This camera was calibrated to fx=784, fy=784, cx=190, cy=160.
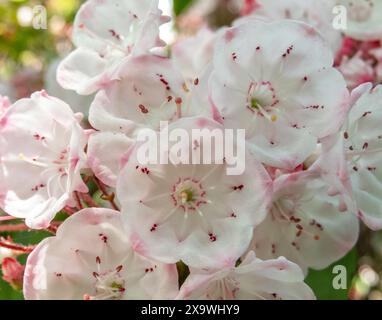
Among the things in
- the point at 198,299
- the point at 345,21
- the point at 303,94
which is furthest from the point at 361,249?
the point at 198,299

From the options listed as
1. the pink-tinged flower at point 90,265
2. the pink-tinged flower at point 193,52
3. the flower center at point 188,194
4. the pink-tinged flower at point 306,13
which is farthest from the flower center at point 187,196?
the pink-tinged flower at point 193,52

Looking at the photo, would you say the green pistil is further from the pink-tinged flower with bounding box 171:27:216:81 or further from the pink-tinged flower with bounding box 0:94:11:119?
the pink-tinged flower with bounding box 171:27:216:81

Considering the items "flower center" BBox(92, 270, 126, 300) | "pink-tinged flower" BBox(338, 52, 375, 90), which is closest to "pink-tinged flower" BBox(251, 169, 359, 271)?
"flower center" BBox(92, 270, 126, 300)

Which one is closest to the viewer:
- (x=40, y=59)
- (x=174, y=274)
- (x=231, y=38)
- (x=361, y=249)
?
(x=174, y=274)

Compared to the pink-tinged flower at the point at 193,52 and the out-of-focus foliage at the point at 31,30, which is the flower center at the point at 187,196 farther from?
the out-of-focus foliage at the point at 31,30

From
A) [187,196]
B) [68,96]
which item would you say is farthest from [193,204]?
[68,96]

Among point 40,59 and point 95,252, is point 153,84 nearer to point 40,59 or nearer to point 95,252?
point 95,252
